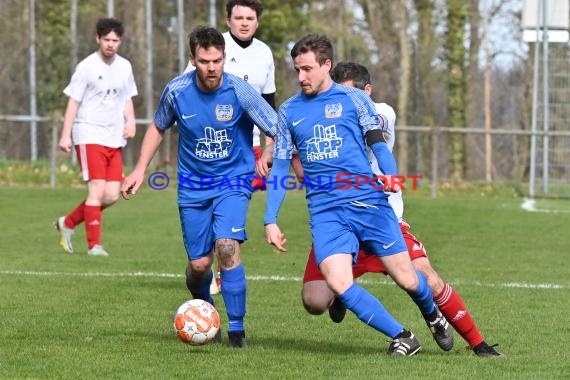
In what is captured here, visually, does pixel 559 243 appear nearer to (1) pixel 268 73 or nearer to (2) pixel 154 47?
(1) pixel 268 73

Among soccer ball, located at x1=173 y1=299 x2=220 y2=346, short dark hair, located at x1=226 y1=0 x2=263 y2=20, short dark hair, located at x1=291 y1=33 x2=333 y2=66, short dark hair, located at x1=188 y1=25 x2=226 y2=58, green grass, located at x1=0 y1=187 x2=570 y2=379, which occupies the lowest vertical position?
green grass, located at x1=0 y1=187 x2=570 y2=379

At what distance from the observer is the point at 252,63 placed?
375 inches

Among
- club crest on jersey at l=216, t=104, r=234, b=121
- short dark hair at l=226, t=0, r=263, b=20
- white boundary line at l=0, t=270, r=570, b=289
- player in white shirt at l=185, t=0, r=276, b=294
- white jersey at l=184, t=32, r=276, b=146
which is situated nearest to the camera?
club crest on jersey at l=216, t=104, r=234, b=121

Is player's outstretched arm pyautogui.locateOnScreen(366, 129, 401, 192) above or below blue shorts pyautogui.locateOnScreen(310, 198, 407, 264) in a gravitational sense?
above

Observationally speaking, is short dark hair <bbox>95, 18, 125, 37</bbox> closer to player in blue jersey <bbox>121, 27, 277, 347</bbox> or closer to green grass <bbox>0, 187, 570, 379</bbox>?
green grass <bbox>0, 187, 570, 379</bbox>

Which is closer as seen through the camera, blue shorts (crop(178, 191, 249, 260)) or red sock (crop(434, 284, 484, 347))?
red sock (crop(434, 284, 484, 347))

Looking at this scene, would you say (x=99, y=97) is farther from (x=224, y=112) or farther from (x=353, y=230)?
(x=353, y=230)

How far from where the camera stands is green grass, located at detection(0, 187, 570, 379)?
6.56m

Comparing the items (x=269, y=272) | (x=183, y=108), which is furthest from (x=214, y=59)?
(x=269, y=272)

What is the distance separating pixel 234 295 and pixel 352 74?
4.90 ft

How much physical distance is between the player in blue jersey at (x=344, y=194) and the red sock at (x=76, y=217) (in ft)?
19.9

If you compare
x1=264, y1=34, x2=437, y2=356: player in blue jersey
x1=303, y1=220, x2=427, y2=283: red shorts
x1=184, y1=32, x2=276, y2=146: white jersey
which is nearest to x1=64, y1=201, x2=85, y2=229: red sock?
x1=184, y1=32, x2=276, y2=146: white jersey

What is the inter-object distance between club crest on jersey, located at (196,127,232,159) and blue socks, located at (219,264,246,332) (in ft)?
2.27

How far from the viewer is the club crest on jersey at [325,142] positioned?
683 centimetres
